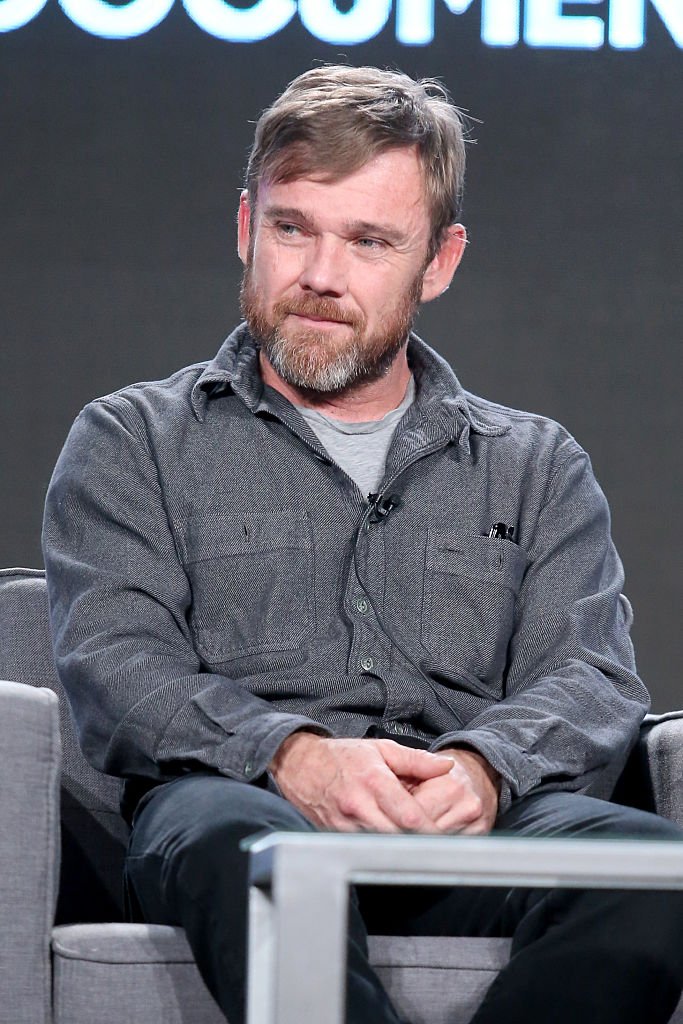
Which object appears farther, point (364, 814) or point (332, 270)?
point (332, 270)

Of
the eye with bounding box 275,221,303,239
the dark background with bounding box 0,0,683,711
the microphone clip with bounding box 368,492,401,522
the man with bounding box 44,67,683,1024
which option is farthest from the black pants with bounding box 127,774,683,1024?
the dark background with bounding box 0,0,683,711

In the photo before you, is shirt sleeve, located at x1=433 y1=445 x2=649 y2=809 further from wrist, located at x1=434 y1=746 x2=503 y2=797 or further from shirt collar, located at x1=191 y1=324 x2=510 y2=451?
shirt collar, located at x1=191 y1=324 x2=510 y2=451

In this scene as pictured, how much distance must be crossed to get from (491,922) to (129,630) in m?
0.53

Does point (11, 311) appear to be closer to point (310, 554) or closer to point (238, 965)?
point (310, 554)

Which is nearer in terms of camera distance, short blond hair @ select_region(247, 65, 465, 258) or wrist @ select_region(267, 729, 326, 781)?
wrist @ select_region(267, 729, 326, 781)

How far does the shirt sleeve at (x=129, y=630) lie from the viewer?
160 centimetres

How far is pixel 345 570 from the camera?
1.88 metres

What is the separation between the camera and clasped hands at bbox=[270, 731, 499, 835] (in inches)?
58.5

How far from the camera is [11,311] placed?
309 cm

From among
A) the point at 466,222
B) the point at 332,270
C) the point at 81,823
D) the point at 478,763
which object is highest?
the point at 332,270

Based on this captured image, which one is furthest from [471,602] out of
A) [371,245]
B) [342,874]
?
[342,874]

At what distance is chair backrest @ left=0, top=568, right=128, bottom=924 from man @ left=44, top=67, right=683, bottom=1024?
0.19m

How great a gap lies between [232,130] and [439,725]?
170 cm

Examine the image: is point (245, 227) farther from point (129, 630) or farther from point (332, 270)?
point (129, 630)
